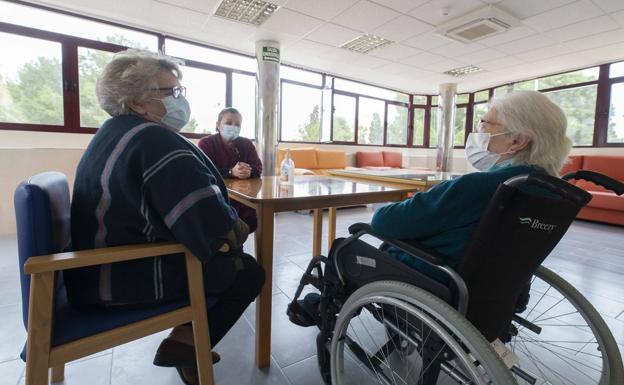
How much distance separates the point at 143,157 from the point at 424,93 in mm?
7584

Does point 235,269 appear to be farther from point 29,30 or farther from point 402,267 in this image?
point 29,30

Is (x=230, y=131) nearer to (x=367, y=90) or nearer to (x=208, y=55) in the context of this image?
(x=208, y=55)

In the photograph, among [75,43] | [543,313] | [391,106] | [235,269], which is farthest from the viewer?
[391,106]

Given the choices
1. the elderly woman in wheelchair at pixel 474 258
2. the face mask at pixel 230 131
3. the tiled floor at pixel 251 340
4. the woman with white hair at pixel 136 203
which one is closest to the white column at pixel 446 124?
the tiled floor at pixel 251 340

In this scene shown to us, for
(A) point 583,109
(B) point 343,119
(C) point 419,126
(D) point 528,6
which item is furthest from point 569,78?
(B) point 343,119

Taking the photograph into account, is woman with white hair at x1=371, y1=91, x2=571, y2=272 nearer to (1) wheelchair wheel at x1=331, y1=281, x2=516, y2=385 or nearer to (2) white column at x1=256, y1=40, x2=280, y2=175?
(1) wheelchair wheel at x1=331, y1=281, x2=516, y2=385

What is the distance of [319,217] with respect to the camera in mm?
2051

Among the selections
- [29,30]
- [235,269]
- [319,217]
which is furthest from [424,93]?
[235,269]

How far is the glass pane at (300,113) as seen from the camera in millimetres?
5543

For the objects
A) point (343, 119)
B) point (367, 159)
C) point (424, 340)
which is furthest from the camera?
point (367, 159)

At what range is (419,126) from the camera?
302 inches

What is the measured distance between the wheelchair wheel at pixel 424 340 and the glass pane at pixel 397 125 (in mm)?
6649

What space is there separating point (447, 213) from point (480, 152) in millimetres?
354

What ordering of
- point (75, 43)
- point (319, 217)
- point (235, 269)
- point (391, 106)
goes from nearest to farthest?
point (235, 269)
point (319, 217)
point (75, 43)
point (391, 106)
